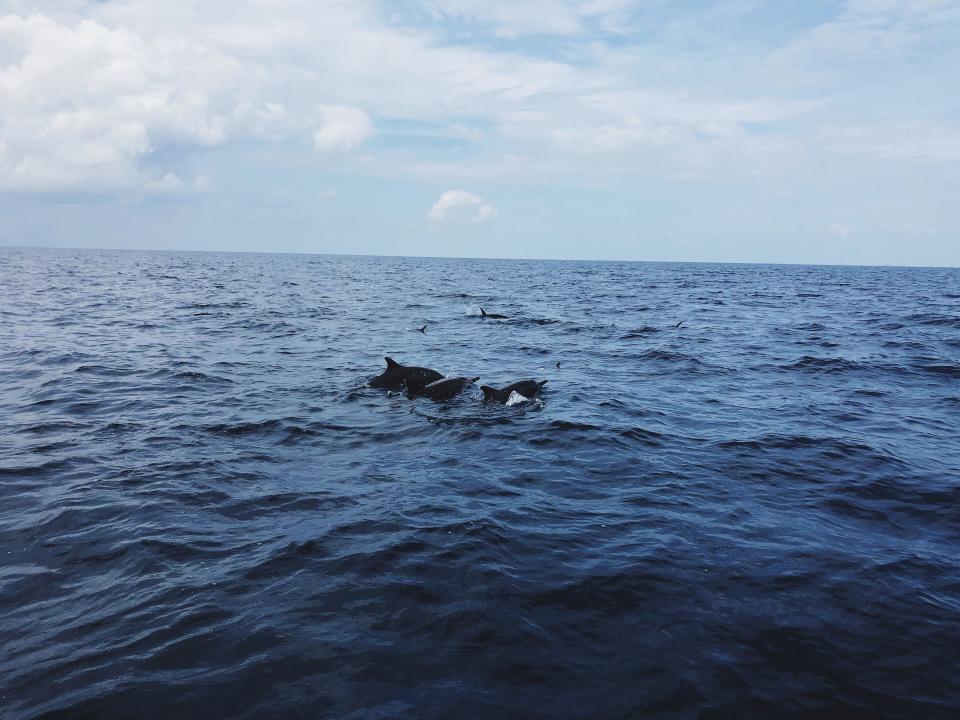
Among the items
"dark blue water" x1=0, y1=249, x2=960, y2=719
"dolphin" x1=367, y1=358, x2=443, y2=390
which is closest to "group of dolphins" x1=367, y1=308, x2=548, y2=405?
"dolphin" x1=367, y1=358, x2=443, y2=390

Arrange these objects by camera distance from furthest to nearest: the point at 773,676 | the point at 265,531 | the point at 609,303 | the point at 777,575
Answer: the point at 609,303 → the point at 265,531 → the point at 777,575 → the point at 773,676

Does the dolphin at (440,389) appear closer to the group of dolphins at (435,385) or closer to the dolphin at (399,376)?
the group of dolphins at (435,385)

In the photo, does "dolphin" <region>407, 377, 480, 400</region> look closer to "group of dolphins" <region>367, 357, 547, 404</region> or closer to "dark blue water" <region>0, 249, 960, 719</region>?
"group of dolphins" <region>367, 357, 547, 404</region>

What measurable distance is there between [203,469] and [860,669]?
952cm

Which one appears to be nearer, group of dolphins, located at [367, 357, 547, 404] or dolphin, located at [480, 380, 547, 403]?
dolphin, located at [480, 380, 547, 403]

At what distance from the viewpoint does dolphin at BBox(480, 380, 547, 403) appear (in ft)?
48.9

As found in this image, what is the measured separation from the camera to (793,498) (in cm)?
923

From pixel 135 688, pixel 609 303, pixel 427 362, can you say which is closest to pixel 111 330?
pixel 427 362

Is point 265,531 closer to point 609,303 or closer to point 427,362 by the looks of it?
point 427,362

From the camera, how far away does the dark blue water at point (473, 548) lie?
507cm

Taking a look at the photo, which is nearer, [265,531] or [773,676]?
[773,676]

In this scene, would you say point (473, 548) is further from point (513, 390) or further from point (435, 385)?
point (435, 385)

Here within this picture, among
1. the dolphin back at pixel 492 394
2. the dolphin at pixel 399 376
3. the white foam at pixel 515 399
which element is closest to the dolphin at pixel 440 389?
the dolphin at pixel 399 376

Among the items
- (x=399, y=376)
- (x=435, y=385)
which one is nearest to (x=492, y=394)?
(x=435, y=385)
